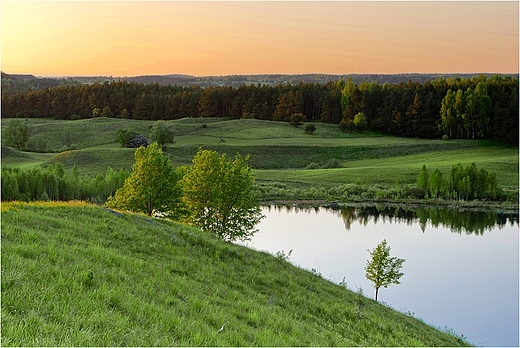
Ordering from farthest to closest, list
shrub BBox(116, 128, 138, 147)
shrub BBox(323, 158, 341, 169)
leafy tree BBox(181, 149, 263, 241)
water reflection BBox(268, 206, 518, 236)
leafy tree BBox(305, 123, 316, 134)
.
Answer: leafy tree BBox(305, 123, 316, 134)
shrub BBox(116, 128, 138, 147)
shrub BBox(323, 158, 341, 169)
water reflection BBox(268, 206, 518, 236)
leafy tree BBox(181, 149, 263, 241)

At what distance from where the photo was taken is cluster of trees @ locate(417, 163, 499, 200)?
6297cm

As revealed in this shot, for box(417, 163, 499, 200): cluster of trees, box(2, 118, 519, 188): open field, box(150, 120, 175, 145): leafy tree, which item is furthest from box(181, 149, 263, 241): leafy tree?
box(150, 120, 175, 145): leafy tree

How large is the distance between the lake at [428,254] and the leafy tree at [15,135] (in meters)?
62.1

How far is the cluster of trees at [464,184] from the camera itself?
62969 mm

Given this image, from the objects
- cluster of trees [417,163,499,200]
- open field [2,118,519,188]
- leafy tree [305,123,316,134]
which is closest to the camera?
cluster of trees [417,163,499,200]

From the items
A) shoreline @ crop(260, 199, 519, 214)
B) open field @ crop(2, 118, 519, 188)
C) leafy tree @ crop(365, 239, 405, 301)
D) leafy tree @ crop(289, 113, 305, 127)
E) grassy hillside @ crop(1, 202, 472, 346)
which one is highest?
grassy hillside @ crop(1, 202, 472, 346)

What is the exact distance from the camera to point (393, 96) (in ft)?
385

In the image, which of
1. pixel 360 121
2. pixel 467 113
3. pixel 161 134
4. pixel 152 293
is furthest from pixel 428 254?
pixel 360 121

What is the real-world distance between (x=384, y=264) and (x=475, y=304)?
17.4ft

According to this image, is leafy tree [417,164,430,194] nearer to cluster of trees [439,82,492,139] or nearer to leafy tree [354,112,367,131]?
cluster of trees [439,82,492,139]

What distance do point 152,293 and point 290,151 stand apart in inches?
3297

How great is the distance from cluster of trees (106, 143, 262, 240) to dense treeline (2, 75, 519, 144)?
A: 3084 inches

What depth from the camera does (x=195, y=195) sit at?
3316cm

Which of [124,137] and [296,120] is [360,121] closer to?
[296,120]
